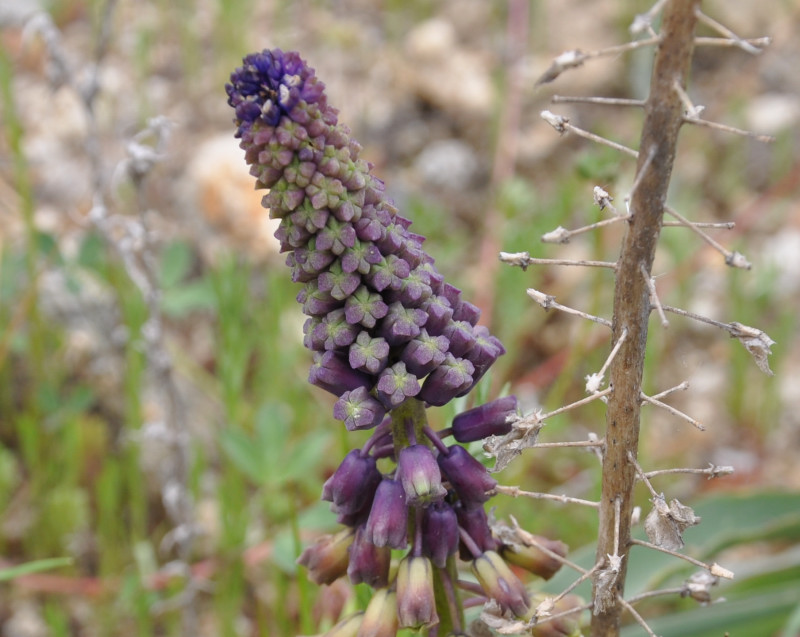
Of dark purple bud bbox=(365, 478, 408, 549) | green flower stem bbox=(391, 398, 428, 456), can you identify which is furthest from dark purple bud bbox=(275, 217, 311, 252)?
dark purple bud bbox=(365, 478, 408, 549)

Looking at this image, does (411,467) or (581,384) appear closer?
(411,467)

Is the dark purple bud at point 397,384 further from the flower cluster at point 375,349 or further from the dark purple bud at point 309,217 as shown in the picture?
the dark purple bud at point 309,217

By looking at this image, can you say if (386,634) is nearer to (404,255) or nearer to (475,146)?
(404,255)

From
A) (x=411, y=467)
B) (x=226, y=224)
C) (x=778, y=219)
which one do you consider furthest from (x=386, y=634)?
(x=778, y=219)

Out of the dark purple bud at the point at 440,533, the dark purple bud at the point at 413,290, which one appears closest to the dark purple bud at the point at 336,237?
the dark purple bud at the point at 413,290

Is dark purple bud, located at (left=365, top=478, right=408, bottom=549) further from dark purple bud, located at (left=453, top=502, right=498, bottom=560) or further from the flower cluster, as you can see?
dark purple bud, located at (left=453, top=502, right=498, bottom=560)

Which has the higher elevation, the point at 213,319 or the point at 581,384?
the point at 213,319
